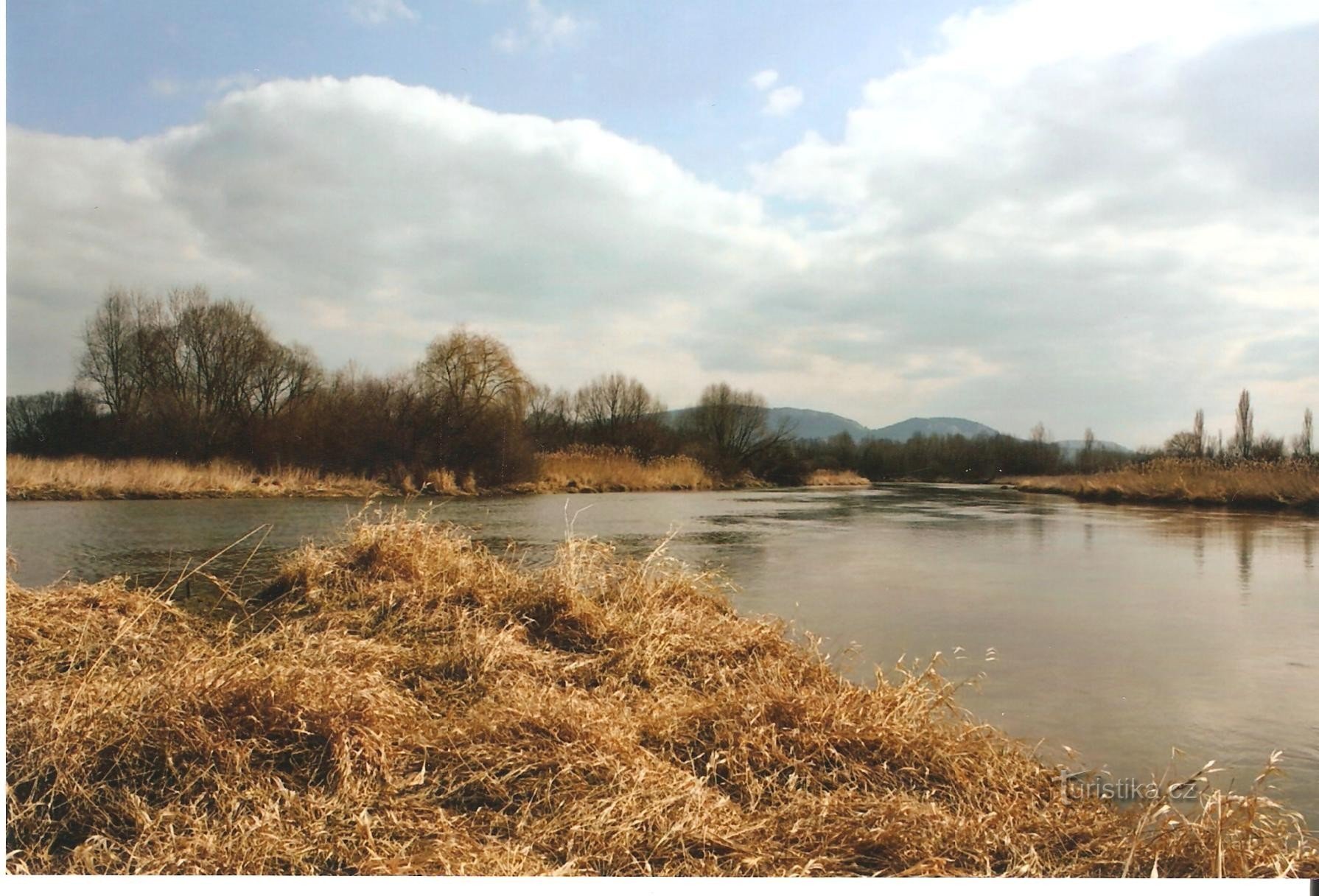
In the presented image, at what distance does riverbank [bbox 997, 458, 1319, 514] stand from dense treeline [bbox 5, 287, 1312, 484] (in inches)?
2.7

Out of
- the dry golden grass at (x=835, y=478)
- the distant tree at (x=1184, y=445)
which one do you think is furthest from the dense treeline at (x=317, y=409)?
the distant tree at (x=1184, y=445)

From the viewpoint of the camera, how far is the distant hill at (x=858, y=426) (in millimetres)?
3391

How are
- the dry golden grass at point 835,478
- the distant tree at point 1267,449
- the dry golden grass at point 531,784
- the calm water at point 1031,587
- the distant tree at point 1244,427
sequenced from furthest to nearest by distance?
the dry golden grass at point 835,478, the distant tree at point 1267,449, the distant tree at point 1244,427, the calm water at point 1031,587, the dry golden grass at point 531,784

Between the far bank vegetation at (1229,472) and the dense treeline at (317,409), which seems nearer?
the far bank vegetation at (1229,472)

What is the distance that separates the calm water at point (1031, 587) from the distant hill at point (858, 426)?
0.78 metres

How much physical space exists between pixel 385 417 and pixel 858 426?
233cm

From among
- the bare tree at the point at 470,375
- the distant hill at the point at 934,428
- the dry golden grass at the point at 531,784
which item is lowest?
the dry golden grass at the point at 531,784

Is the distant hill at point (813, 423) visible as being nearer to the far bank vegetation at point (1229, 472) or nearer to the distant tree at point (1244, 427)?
the far bank vegetation at point (1229, 472)

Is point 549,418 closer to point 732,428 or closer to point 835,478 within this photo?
point 732,428

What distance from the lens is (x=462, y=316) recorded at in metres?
3.19

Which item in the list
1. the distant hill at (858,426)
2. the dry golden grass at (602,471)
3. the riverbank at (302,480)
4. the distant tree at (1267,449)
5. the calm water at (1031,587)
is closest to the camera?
the calm water at (1031,587)

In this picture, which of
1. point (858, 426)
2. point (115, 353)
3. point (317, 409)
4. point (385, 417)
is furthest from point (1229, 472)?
point (115, 353)

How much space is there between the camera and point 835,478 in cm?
543

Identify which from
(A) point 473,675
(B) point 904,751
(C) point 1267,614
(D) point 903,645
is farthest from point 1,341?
(C) point 1267,614
